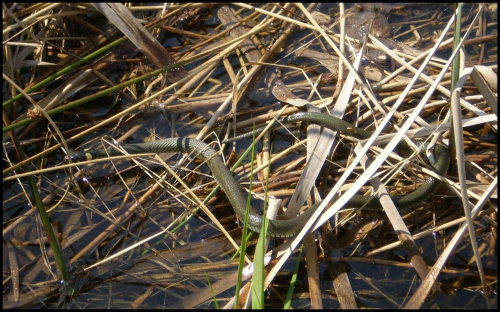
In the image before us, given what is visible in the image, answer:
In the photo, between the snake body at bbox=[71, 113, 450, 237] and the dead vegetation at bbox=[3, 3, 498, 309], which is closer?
the dead vegetation at bbox=[3, 3, 498, 309]

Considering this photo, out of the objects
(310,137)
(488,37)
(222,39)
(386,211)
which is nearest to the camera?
(386,211)

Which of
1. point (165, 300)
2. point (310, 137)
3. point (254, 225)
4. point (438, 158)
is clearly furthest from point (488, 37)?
point (165, 300)

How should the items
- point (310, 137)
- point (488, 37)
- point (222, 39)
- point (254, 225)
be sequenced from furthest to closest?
1. point (222, 39)
2. point (488, 37)
3. point (310, 137)
4. point (254, 225)

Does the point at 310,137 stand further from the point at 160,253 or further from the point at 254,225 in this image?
the point at 160,253

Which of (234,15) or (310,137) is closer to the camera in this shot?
(310,137)

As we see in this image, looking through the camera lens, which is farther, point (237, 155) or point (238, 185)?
point (237, 155)

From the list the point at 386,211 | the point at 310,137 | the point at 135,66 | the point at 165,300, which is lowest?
the point at 165,300

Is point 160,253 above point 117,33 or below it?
below

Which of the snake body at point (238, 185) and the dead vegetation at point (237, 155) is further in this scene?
the snake body at point (238, 185)
